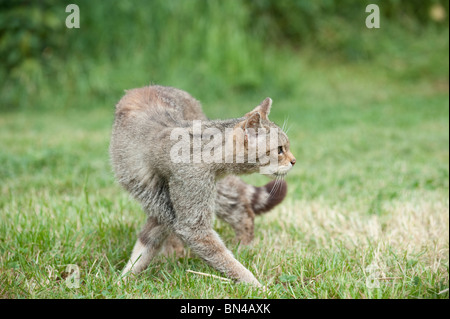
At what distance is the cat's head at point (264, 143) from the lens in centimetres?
340

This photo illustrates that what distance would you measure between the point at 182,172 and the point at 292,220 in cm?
157

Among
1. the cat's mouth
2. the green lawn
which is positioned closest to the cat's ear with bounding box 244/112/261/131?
the cat's mouth

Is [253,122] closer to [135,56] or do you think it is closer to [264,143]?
[264,143]

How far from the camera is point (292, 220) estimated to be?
4.72 metres

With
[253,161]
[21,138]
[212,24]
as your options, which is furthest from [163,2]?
[253,161]

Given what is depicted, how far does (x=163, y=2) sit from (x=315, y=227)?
7223 mm

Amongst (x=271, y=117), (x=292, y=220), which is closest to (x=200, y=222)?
(x=292, y=220)

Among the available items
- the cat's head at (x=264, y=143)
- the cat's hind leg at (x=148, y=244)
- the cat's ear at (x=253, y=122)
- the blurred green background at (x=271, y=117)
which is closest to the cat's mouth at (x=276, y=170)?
the cat's head at (x=264, y=143)

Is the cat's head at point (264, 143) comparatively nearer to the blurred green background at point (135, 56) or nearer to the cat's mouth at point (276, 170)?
the cat's mouth at point (276, 170)

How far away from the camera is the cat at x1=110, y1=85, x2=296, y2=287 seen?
3.43m

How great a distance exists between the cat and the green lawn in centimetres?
16

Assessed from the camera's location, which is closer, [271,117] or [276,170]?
[276,170]
